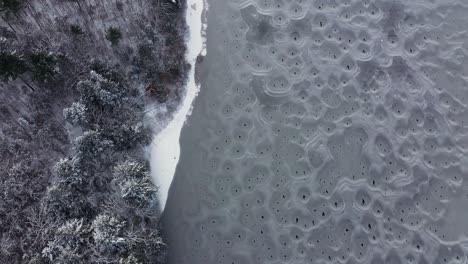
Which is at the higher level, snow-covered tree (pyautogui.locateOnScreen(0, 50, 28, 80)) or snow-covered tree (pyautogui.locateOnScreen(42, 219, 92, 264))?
snow-covered tree (pyautogui.locateOnScreen(0, 50, 28, 80))

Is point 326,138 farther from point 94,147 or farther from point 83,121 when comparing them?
point 83,121

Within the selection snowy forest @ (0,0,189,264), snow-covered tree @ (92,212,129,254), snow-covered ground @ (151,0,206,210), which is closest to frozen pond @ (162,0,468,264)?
snow-covered ground @ (151,0,206,210)

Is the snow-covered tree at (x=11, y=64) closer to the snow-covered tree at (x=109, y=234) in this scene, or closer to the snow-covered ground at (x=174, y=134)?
the snow-covered ground at (x=174, y=134)

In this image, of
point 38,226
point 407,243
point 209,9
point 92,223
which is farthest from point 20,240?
point 407,243

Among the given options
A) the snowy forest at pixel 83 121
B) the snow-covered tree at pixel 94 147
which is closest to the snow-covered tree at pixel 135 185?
the snowy forest at pixel 83 121

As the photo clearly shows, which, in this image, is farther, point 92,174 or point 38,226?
point 92,174

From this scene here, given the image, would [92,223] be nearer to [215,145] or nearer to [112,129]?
[112,129]

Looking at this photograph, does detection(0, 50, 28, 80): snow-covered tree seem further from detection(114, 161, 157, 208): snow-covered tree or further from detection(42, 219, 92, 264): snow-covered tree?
detection(42, 219, 92, 264): snow-covered tree
